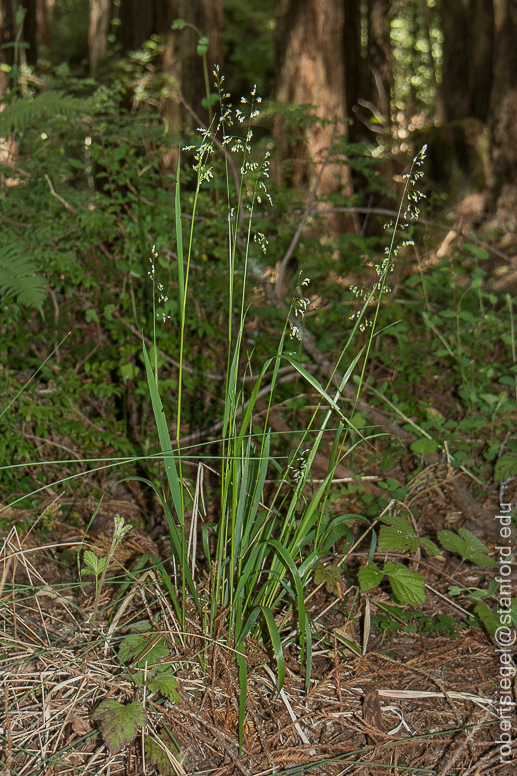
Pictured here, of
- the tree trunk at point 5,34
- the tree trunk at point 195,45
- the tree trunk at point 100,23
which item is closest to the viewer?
the tree trunk at point 5,34

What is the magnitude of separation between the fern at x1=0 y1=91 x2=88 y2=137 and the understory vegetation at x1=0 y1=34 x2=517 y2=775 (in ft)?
0.04

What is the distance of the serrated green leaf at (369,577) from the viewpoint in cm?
162

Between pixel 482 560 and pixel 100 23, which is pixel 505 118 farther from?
pixel 100 23

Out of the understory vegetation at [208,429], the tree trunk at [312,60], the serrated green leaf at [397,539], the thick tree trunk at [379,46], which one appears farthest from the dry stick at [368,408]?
the thick tree trunk at [379,46]

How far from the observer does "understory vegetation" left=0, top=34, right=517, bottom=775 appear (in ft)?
5.17

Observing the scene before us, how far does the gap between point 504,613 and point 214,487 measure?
3.90 feet

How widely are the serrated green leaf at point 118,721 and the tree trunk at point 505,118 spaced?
495 cm

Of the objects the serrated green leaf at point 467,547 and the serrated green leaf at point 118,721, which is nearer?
the serrated green leaf at point 118,721

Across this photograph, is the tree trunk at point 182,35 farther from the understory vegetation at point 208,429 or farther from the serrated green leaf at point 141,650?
the serrated green leaf at point 141,650

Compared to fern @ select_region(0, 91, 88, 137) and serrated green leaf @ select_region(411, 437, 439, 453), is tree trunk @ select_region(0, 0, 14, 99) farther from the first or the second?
Answer: serrated green leaf @ select_region(411, 437, 439, 453)

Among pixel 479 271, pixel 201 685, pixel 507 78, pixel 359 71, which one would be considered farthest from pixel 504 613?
pixel 359 71

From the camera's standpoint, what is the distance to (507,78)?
5.28 metres

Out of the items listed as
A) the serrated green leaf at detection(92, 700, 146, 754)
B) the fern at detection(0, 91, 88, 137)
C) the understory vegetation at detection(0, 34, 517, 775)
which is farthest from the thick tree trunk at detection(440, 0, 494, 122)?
the serrated green leaf at detection(92, 700, 146, 754)

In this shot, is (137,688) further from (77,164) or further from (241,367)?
(77,164)
